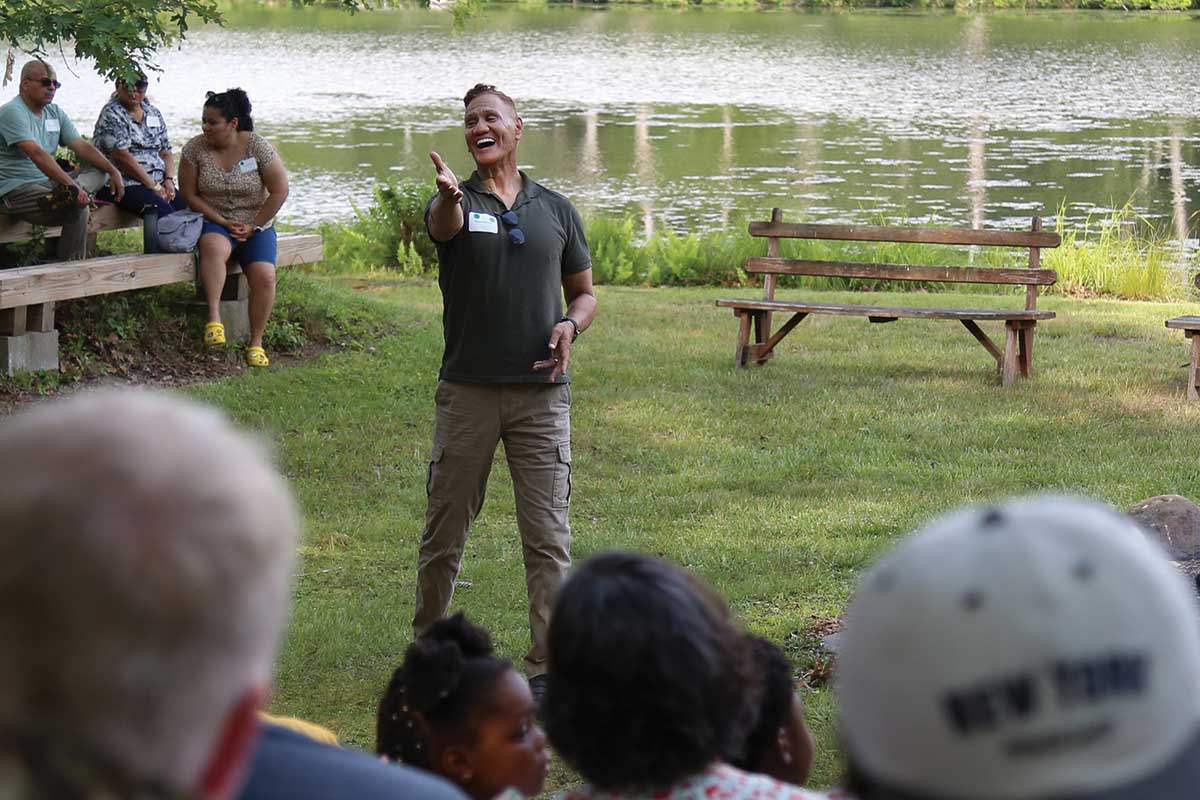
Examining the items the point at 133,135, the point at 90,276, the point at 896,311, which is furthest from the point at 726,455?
the point at 133,135

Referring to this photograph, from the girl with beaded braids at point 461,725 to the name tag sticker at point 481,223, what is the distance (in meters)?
2.37

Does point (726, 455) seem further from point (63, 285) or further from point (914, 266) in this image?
point (63, 285)

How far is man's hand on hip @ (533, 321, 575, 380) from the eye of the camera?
15.7 ft

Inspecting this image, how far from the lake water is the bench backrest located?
28.4ft

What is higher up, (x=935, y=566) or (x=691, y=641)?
A: (x=935, y=566)

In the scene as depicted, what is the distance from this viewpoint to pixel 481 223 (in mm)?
4762

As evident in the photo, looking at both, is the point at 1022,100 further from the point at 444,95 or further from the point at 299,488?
the point at 299,488

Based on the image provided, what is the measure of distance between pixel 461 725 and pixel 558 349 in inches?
94.1

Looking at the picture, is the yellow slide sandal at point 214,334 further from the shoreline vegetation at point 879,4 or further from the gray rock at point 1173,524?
the shoreline vegetation at point 879,4

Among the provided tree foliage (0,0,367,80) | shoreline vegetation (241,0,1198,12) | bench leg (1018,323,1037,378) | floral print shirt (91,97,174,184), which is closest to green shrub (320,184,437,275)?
floral print shirt (91,97,174,184)

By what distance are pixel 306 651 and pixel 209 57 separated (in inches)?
1525

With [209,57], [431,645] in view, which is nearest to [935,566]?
[431,645]

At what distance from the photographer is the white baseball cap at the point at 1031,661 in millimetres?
1102

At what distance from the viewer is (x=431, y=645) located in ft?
8.51
